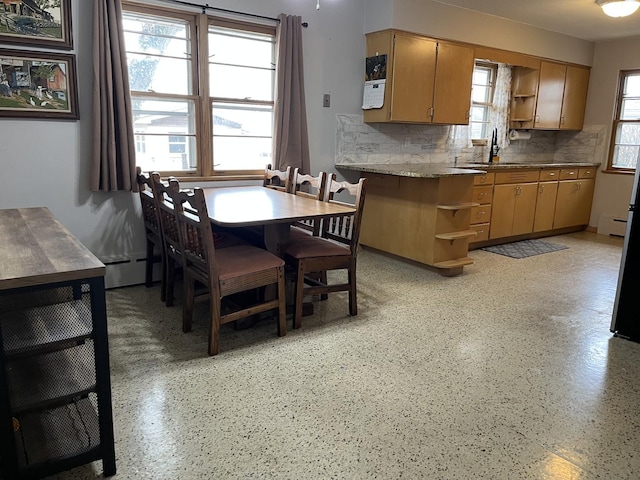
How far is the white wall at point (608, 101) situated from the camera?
5.85 m

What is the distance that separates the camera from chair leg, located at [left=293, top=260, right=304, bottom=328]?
9.43 ft

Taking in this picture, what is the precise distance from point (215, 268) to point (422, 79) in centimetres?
306

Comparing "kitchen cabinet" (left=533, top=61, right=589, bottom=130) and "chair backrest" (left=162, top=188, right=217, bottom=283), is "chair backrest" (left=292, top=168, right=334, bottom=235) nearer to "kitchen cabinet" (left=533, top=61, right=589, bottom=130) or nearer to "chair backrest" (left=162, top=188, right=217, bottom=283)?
"chair backrest" (left=162, top=188, right=217, bottom=283)

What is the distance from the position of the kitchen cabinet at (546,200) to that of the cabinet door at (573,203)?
0.10 metres

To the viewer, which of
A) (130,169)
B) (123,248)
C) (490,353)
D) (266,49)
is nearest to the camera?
(490,353)

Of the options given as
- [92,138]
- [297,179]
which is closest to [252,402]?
[297,179]

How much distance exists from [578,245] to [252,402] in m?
4.69

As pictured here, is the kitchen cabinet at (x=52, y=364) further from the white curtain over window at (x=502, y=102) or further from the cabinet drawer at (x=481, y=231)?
the white curtain over window at (x=502, y=102)

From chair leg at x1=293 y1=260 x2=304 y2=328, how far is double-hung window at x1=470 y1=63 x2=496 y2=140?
3.68 metres

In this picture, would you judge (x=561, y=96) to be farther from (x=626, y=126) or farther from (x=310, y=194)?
(x=310, y=194)

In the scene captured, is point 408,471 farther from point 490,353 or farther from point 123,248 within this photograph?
point 123,248

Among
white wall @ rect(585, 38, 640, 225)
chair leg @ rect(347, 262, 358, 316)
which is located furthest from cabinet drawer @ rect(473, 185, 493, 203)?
chair leg @ rect(347, 262, 358, 316)

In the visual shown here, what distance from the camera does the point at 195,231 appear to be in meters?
2.48

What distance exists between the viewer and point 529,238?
5703mm
